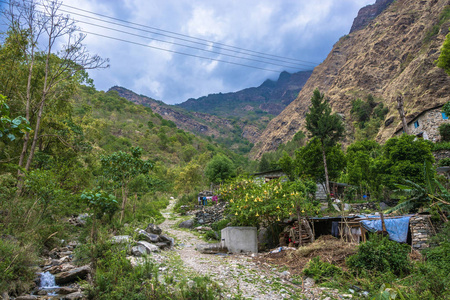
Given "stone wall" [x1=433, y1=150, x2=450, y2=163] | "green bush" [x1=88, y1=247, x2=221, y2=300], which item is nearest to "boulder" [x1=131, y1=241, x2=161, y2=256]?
"green bush" [x1=88, y1=247, x2=221, y2=300]

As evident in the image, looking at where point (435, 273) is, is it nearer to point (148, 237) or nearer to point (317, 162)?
point (148, 237)

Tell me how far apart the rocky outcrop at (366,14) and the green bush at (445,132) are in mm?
154702

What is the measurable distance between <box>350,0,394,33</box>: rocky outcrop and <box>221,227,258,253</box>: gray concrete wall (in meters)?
179

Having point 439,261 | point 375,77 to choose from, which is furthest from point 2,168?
point 375,77

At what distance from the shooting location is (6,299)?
4.23m

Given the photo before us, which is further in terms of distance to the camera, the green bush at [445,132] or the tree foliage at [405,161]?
the green bush at [445,132]

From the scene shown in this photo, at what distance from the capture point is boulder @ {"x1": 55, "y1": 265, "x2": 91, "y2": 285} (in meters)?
5.38

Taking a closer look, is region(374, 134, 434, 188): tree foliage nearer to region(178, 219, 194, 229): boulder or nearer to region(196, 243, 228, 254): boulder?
region(196, 243, 228, 254): boulder

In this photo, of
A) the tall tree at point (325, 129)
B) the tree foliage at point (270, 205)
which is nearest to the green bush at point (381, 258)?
the tree foliage at point (270, 205)

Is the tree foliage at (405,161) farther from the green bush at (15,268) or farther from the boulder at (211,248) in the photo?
the green bush at (15,268)

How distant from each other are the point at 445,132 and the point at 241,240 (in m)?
27.5

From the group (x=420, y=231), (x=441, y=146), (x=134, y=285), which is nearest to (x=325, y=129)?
(x=441, y=146)

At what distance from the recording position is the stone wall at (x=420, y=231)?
26.1 ft

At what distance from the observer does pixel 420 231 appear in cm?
809
